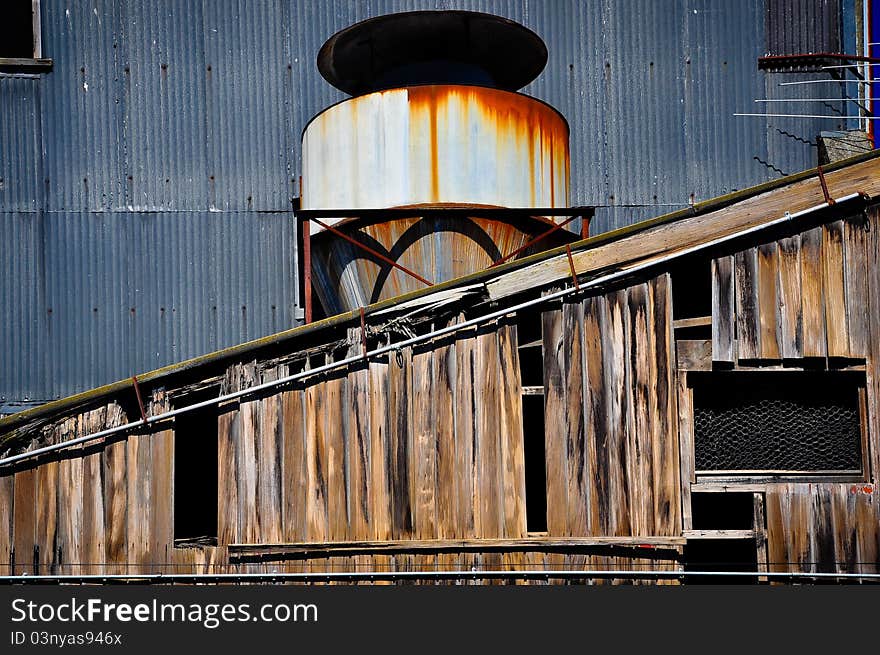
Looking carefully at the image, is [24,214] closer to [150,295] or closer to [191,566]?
[150,295]

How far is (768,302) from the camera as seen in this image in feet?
28.8

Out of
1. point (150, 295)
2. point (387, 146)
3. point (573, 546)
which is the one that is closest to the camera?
point (573, 546)

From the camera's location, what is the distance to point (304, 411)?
882 cm

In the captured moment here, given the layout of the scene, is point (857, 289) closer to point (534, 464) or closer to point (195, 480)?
point (534, 464)

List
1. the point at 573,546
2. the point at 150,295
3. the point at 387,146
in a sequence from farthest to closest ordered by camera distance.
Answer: the point at 150,295 < the point at 387,146 < the point at 573,546

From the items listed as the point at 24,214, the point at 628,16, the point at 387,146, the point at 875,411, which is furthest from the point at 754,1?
the point at 24,214

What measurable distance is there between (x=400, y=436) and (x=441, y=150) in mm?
3537

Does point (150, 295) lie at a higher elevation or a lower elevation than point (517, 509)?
higher

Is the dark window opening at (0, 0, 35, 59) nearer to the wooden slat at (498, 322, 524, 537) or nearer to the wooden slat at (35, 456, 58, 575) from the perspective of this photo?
the wooden slat at (35, 456, 58, 575)

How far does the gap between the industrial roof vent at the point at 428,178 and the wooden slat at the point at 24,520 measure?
13.1ft

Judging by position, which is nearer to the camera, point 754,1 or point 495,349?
point 495,349

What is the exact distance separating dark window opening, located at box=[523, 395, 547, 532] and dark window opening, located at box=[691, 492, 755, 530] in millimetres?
1755

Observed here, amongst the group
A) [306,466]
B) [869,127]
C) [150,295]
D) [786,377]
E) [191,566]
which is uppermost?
[869,127]

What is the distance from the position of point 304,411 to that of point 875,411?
211 inches
